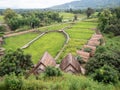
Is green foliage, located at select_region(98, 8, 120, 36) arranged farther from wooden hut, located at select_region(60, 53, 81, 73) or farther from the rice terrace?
wooden hut, located at select_region(60, 53, 81, 73)

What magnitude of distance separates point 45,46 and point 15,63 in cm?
1755

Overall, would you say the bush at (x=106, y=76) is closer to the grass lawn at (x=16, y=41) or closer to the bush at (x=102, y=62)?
the bush at (x=102, y=62)

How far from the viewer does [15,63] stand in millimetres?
23047

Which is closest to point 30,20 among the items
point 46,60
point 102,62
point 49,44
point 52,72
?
point 49,44

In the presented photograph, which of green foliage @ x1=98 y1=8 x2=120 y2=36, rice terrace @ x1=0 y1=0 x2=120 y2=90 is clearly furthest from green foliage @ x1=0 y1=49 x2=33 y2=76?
green foliage @ x1=98 y1=8 x2=120 y2=36

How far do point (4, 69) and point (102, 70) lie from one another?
388 inches

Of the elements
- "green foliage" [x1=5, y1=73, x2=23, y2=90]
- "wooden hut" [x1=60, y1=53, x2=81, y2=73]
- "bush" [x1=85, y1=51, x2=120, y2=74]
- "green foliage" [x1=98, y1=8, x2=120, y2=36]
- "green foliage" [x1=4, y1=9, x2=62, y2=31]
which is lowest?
"green foliage" [x1=4, y1=9, x2=62, y2=31]

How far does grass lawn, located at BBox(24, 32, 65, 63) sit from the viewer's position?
35.6 meters

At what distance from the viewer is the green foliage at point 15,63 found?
73.6 ft

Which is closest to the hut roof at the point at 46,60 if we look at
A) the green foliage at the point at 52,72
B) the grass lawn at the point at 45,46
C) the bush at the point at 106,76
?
the green foliage at the point at 52,72

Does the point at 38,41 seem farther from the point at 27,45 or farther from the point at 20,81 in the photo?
the point at 20,81

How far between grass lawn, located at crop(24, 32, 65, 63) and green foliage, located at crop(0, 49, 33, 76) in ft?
24.4

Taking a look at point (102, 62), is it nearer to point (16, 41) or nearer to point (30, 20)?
point (16, 41)

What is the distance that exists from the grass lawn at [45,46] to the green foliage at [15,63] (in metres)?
7.43
